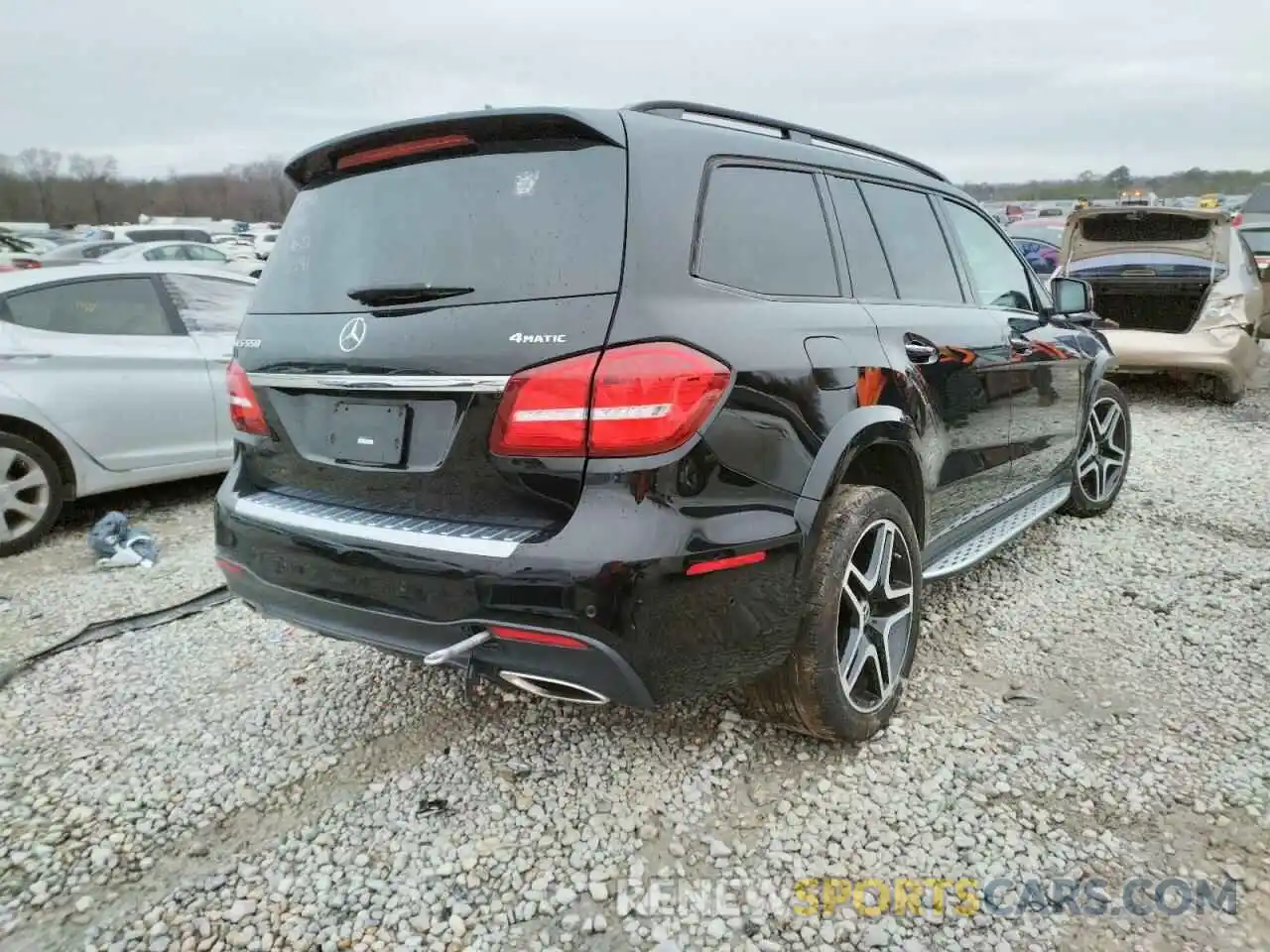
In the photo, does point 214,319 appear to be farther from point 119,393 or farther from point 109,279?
point 119,393

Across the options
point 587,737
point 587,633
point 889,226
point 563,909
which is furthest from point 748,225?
point 563,909

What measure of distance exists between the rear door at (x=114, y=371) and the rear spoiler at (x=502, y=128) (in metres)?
3.02

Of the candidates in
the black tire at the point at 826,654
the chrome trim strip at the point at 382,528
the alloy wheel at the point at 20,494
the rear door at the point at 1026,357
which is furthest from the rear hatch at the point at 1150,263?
the alloy wheel at the point at 20,494

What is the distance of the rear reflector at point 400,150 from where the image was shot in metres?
2.31

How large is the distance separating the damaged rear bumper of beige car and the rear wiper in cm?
682

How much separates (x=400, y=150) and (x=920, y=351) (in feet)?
5.51

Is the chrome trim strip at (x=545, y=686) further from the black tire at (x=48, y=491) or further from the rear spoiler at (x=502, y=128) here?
the black tire at (x=48, y=491)

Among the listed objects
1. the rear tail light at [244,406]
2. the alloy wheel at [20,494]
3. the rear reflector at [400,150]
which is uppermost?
the rear reflector at [400,150]

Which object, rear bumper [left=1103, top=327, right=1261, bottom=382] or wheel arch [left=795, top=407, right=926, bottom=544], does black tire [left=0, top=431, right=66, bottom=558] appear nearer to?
wheel arch [left=795, top=407, right=926, bottom=544]

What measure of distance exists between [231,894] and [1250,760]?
2765mm

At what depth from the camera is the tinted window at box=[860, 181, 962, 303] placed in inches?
119

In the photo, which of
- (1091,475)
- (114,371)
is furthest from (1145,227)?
(114,371)

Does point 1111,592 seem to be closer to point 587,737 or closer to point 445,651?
point 587,737

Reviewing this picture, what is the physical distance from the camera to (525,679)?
206 cm
